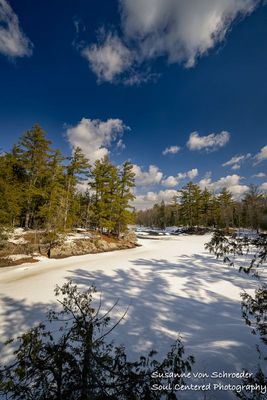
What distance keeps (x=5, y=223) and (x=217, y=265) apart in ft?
55.9

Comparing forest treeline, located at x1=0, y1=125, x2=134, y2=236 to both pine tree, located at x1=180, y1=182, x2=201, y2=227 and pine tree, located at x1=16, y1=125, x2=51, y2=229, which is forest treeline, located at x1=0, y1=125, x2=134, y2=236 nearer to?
pine tree, located at x1=16, y1=125, x2=51, y2=229

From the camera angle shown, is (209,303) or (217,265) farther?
(217,265)

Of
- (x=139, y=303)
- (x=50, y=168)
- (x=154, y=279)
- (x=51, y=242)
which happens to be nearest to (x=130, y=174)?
(x=50, y=168)

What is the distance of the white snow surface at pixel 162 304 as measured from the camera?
15.9 ft

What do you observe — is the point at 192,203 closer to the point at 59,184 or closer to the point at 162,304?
the point at 59,184

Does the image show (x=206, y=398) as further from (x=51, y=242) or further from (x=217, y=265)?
(x=51, y=242)

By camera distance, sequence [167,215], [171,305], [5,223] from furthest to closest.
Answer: [167,215], [5,223], [171,305]

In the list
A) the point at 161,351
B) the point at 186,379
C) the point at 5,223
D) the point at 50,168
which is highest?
the point at 50,168

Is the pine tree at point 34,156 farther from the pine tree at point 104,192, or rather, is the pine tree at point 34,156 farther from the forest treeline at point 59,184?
the pine tree at point 104,192

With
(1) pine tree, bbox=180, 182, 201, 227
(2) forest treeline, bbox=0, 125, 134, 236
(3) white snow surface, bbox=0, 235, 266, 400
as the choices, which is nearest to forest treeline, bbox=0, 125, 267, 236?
(2) forest treeline, bbox=0, 125, 134, 236

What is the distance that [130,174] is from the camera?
1077 inches

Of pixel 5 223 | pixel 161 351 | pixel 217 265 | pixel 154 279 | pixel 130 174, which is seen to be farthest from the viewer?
pixel 130 174

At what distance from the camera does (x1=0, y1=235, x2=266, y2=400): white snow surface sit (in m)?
4.85

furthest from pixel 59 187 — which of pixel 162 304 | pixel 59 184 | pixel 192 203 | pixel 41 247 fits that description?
pixel 192 203
